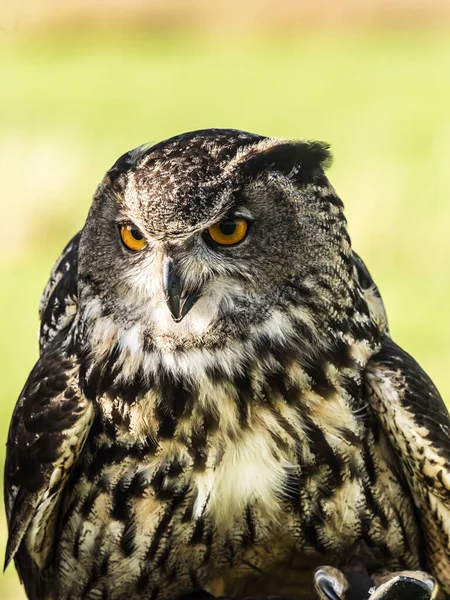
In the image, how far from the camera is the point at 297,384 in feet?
10.7

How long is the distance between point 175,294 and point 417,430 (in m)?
0.83

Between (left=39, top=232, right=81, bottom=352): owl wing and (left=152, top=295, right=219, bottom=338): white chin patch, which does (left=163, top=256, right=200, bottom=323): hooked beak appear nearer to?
(left=152, top=295, right=219, bottom=338): white chin patch

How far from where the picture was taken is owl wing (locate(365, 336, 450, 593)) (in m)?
3.25

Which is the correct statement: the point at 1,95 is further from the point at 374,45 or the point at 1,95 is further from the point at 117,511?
the point at 117,511

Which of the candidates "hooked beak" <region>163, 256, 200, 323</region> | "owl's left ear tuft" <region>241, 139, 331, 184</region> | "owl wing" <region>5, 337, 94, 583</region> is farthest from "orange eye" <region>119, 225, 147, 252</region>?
"owl wing" <region>5, 337, 94, 583</region>

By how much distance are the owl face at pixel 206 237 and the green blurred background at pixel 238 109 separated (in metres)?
0.99

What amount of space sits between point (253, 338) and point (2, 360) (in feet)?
17.0

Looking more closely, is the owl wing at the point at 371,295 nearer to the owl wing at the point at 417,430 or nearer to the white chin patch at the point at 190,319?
the owl wing at the point at 417,430

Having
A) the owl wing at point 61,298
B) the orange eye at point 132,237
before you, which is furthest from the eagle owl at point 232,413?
the owl wing at point 61,298

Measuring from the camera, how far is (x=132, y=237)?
3.07 m

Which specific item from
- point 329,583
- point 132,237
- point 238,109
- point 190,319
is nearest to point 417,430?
point 329,583

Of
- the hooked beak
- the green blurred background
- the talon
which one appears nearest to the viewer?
the hooked beak

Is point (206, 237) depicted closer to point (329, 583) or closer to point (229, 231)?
point (229, 231)

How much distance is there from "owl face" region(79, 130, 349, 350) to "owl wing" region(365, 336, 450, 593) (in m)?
0.37
